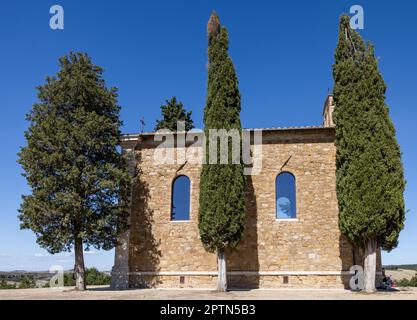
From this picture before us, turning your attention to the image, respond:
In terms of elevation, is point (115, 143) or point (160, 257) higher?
point (115, 143)

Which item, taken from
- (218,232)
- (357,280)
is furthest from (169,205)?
(357,280)

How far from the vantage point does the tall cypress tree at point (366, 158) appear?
13.8 meters

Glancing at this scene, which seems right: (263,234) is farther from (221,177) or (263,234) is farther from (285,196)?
(221,177)

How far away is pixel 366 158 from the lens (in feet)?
46.4

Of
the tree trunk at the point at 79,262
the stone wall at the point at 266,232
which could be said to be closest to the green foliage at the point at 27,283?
the tree trunk at the point at 79,262

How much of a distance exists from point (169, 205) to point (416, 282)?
16247 mm

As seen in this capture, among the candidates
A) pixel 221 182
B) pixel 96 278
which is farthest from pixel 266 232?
pixel 96 278

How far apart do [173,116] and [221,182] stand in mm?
17897

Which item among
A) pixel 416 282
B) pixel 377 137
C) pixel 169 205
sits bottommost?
pixel 416 282

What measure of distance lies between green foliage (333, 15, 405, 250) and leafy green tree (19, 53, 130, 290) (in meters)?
8.97

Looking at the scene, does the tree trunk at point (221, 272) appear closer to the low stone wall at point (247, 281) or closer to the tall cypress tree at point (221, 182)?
the tall cypress tree at point (221, 182)

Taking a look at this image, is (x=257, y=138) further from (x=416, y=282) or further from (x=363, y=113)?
(x=416, y=282)

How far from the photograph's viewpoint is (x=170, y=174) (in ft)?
59.9

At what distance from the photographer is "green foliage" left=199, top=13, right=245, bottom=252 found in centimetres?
1515
